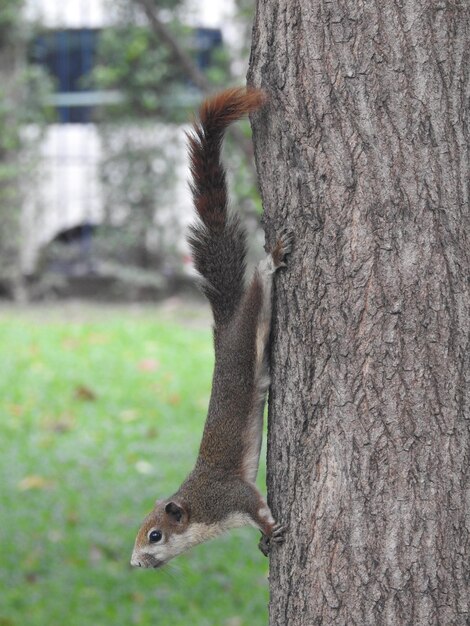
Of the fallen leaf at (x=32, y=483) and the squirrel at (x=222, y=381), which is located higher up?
the squirrel at (x=222, y=381)

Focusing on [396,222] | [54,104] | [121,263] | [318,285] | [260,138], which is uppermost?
[54,104]

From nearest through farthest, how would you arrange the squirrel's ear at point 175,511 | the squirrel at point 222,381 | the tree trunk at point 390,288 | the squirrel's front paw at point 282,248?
the tree trunk at point 390,288
the squirrel's front paw at point 282,248
the squirrel at point 222,381
the squirrel's ear at point 175,511

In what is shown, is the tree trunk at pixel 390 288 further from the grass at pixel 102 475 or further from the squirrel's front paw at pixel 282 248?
the grass at pixel 102 475

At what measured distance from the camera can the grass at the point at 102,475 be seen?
4.61m

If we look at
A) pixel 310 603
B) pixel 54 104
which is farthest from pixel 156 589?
pixel 54 104

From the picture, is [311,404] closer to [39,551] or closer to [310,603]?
[310,603]

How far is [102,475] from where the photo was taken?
6.14 meters

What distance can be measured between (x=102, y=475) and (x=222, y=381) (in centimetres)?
356

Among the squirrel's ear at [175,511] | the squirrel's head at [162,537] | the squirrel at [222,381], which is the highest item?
the squirrel at [222,381]

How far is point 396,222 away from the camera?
2.27 meters

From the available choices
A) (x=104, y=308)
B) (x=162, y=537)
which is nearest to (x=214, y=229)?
(x=162, y=537)

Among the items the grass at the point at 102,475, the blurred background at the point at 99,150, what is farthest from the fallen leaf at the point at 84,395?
the blurred background at the point at 99,150

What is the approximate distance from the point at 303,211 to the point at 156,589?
2.91 m

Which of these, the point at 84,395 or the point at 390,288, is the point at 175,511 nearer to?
the point at 390,288
